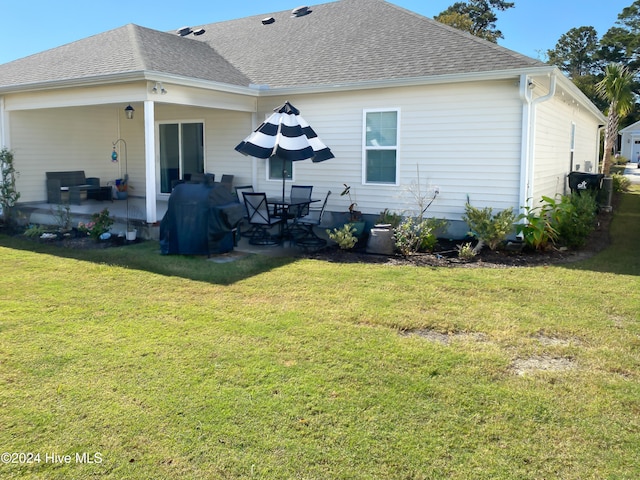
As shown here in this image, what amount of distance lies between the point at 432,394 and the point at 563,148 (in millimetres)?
10635

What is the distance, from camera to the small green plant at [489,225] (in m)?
8.13

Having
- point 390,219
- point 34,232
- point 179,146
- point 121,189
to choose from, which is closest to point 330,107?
point 390,219

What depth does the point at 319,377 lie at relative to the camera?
3887mm

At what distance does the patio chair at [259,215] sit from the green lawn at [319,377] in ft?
8.26

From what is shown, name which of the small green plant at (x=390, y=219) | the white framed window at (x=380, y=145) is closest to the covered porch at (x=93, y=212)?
the small green plant at (x=390, y=219)

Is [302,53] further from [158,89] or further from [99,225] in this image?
[99,225]

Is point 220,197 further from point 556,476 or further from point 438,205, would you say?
point 556,476

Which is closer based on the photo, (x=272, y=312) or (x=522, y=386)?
(x=522, y=386)

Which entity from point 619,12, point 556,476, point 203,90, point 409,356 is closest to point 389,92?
point 203,90

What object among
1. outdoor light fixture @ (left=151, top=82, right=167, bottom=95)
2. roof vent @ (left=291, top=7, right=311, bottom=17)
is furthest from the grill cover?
roof vent @ (left=291, top=7, right=311, bottom=17)

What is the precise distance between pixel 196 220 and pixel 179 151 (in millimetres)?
5197

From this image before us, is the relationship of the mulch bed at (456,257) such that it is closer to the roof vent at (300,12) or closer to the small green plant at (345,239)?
the small green plant at (345,239)

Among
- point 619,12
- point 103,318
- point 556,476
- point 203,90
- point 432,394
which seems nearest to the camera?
point 556,476

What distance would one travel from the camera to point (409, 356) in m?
4.28
